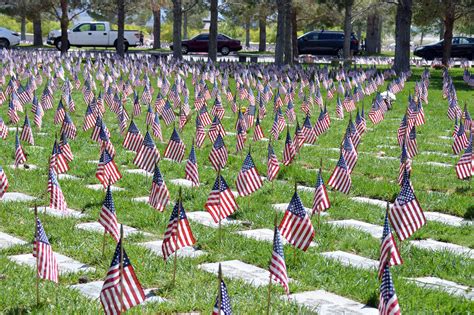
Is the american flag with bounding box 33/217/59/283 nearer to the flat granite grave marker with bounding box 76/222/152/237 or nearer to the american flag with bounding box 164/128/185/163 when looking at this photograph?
the flat granite grave marker with bounding box 76/222/152/237

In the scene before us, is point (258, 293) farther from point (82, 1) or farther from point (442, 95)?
point (82, 1)

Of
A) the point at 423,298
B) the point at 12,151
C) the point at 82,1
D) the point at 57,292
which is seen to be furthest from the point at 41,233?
the point at 82,1

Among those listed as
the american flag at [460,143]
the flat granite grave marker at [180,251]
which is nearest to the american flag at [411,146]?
the american flag at [460,143]

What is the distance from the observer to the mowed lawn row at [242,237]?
598 centimetres

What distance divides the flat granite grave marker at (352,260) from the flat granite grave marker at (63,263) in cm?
190

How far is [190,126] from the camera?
→ 15.7 metres

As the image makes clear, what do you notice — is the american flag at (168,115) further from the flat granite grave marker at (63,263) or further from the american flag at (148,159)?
the flat granite grave marker at (63,263)

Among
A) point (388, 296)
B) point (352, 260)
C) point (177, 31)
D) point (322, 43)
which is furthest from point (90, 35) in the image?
point (388, 296)

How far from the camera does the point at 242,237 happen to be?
25.1ft

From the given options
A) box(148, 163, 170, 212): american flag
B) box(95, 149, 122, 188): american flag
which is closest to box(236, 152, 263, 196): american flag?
box(148, 163, 170, 212): american flag

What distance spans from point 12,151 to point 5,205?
3.51m

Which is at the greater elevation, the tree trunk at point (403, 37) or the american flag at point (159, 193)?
the tree trunk at point (403, 37)

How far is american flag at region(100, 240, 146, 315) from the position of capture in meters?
5.10

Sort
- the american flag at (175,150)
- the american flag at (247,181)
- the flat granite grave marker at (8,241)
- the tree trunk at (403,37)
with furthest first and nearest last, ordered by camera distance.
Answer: the tree trunk at (403,37) → the american flag at (175,150) → the american flag at (247,181) → the flat granite grave marker at (8,241)
